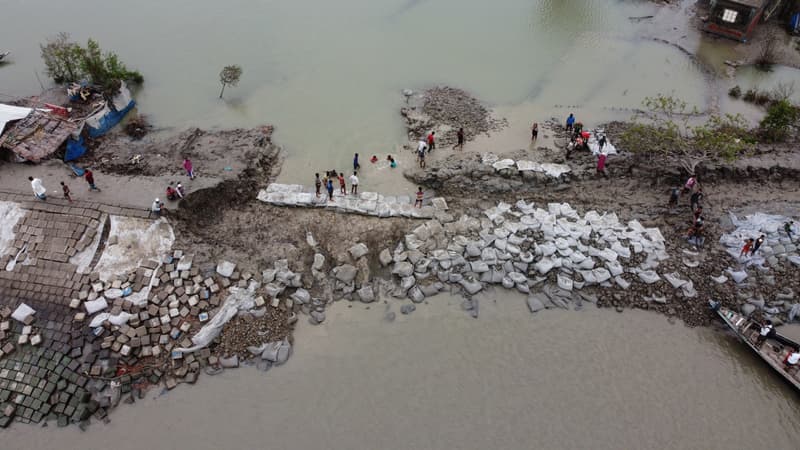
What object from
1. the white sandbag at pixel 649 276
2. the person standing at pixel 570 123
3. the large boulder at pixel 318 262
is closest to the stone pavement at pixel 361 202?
the large boulder at pixel 318 262

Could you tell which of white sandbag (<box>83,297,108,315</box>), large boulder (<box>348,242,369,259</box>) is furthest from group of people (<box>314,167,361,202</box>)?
white sandbag (<box>83,297,108,315</box>)

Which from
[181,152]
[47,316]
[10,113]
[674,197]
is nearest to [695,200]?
[674,197]

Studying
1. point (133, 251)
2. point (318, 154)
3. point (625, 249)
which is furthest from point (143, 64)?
point (625, 249)

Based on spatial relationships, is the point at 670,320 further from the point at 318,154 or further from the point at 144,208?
the point at 144,208

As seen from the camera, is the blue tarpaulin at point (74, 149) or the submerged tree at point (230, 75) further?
the submerged tree at point (230, 75)

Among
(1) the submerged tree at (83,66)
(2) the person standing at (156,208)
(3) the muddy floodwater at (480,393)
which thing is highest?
(1) the submerged tree at (83,66)

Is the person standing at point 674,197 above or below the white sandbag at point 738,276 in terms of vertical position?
above

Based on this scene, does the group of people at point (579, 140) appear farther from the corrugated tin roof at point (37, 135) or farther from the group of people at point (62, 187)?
the corrugated tin roof at point (37, 135)
